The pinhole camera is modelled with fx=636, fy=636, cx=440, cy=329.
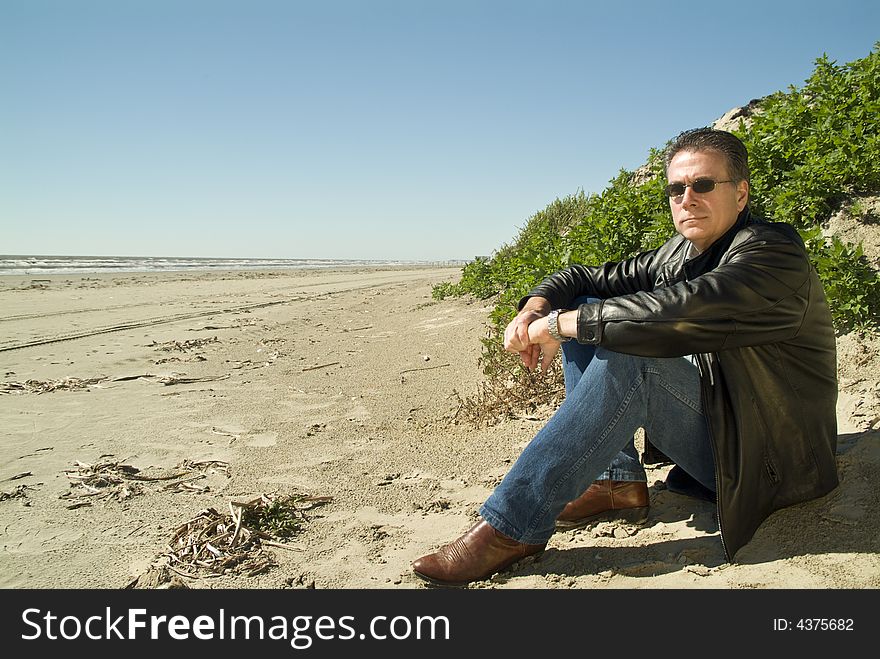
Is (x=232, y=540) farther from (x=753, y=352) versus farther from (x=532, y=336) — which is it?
(x=753, y=352)

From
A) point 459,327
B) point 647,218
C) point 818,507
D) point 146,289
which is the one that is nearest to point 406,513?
point 818,507

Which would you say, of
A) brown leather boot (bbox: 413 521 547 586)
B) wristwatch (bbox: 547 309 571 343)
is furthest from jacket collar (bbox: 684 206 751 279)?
brown leather boot (bbox: 413 521 547 586)

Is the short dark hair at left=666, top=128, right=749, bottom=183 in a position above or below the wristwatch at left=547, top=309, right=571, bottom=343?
above

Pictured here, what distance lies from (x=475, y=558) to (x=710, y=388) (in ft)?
3.56

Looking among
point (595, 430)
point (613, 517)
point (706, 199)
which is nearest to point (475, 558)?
point (595, 430)

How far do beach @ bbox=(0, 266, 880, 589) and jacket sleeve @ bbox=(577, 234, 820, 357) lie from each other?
2.90 feet

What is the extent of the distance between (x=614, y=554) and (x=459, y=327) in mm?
5347

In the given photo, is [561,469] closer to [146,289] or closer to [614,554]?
[614,554]

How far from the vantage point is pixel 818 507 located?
2.64 m

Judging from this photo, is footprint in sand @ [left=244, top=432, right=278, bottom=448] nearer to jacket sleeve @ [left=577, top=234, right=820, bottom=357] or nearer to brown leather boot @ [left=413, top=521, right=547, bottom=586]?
brown leather boot @ [left=413, top=521, right=547, bottom=586]

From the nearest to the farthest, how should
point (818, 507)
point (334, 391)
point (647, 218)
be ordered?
1. point (818, 507)
2. point (647, 218)
3. point (334, 391)

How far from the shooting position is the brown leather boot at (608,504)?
A: 2.85 metres

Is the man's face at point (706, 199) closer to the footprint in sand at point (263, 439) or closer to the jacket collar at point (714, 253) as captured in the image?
the jacket collar at point (714, 253)

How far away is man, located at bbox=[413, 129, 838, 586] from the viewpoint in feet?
7.36
